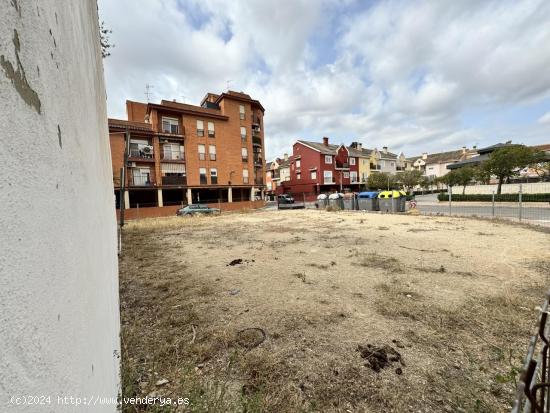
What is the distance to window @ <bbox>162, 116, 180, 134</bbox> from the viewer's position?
28531 mm

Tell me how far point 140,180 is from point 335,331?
92.9 ft

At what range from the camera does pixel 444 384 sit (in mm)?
2438

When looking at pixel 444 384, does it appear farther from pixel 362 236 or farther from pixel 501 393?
pixel 362 236

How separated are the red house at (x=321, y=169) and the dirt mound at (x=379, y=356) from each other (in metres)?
41.1

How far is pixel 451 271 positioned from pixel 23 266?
6.88m

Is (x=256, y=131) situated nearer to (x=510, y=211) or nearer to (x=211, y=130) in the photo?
(x=211, y=130)

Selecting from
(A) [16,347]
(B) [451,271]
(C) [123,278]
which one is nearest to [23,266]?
(A) [16,347]

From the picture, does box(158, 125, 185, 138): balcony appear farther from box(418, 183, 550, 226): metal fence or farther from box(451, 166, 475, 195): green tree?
box(451, 166, 475, 195): green tree

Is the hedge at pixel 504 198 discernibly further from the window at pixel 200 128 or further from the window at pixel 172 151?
the window at pixel 172 151

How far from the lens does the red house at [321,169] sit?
143 ft

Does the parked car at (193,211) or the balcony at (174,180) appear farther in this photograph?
the balcony at (174,180)

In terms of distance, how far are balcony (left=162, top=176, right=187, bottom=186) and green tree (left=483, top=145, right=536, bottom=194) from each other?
112 feet

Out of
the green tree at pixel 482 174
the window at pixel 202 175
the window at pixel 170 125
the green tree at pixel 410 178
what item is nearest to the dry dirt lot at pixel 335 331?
the window at pixel 202 175

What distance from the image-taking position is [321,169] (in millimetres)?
43344
